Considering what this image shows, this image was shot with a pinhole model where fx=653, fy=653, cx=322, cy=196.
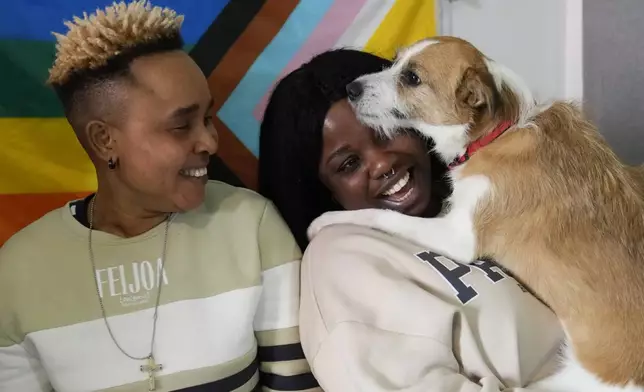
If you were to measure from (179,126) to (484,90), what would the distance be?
683 millimetres

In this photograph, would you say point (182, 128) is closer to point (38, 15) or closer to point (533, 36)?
point (38, 15)

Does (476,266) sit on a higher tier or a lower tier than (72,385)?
higher

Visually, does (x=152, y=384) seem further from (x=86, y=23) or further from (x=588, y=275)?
(x=588, y=275)

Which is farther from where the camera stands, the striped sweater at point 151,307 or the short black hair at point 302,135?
the short black hair at point 302,135

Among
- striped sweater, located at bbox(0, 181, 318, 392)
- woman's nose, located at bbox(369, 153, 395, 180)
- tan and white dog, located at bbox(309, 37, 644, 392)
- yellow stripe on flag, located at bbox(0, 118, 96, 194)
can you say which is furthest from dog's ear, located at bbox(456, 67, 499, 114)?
yellow stripe on flag, located at bbox(0, 118, 96, 194)

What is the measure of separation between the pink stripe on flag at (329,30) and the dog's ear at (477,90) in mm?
595

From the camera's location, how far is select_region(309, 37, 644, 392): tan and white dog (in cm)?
133

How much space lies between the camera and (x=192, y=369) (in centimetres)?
133

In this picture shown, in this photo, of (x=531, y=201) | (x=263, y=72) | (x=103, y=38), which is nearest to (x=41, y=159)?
(x=103, y=38)

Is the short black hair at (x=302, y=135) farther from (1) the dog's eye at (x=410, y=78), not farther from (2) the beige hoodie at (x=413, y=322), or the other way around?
(2) the beige hoodie at (x=413, y=322)

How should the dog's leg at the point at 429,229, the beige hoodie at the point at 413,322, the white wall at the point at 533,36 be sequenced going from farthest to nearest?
the white wall at the point at 533,36 → the dog's leg at the point at 429,229 → the beige hoodie at the point at 413,322

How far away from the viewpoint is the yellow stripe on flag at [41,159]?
1628mm

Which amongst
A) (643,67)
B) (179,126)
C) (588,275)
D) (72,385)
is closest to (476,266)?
(588,275)

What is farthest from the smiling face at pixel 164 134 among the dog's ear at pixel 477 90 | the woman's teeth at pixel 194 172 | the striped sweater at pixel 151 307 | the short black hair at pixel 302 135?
the dog's ear at pixel 477 90
